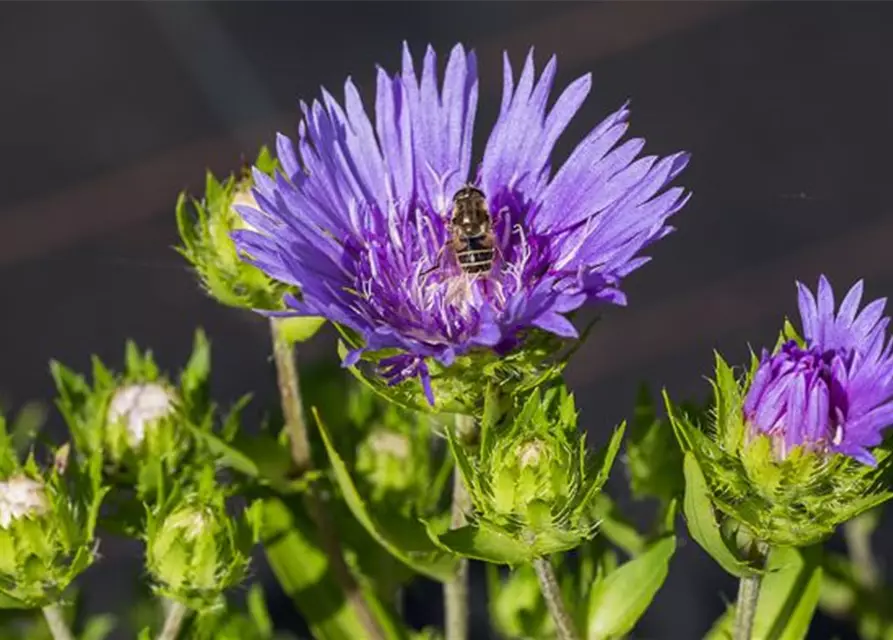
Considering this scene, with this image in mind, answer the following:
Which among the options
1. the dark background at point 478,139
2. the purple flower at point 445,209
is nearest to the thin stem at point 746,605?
the purple flower at point 445,209

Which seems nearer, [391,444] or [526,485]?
[526,485]

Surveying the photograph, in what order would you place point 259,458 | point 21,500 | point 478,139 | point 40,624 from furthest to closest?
1. point 478,139
2. point 40,624
3. point 259,458
4. point 21,500

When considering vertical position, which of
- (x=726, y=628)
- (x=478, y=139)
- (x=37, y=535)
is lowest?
(x=726, y=628)

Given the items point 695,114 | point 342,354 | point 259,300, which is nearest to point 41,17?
point 695,114

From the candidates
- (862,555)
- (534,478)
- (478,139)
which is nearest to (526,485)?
(534,478)

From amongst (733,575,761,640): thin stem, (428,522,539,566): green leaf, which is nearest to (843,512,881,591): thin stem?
(733,575,761,640): thin stem

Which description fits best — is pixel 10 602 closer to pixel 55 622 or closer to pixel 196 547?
pixel 55 622

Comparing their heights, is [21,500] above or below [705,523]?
above
